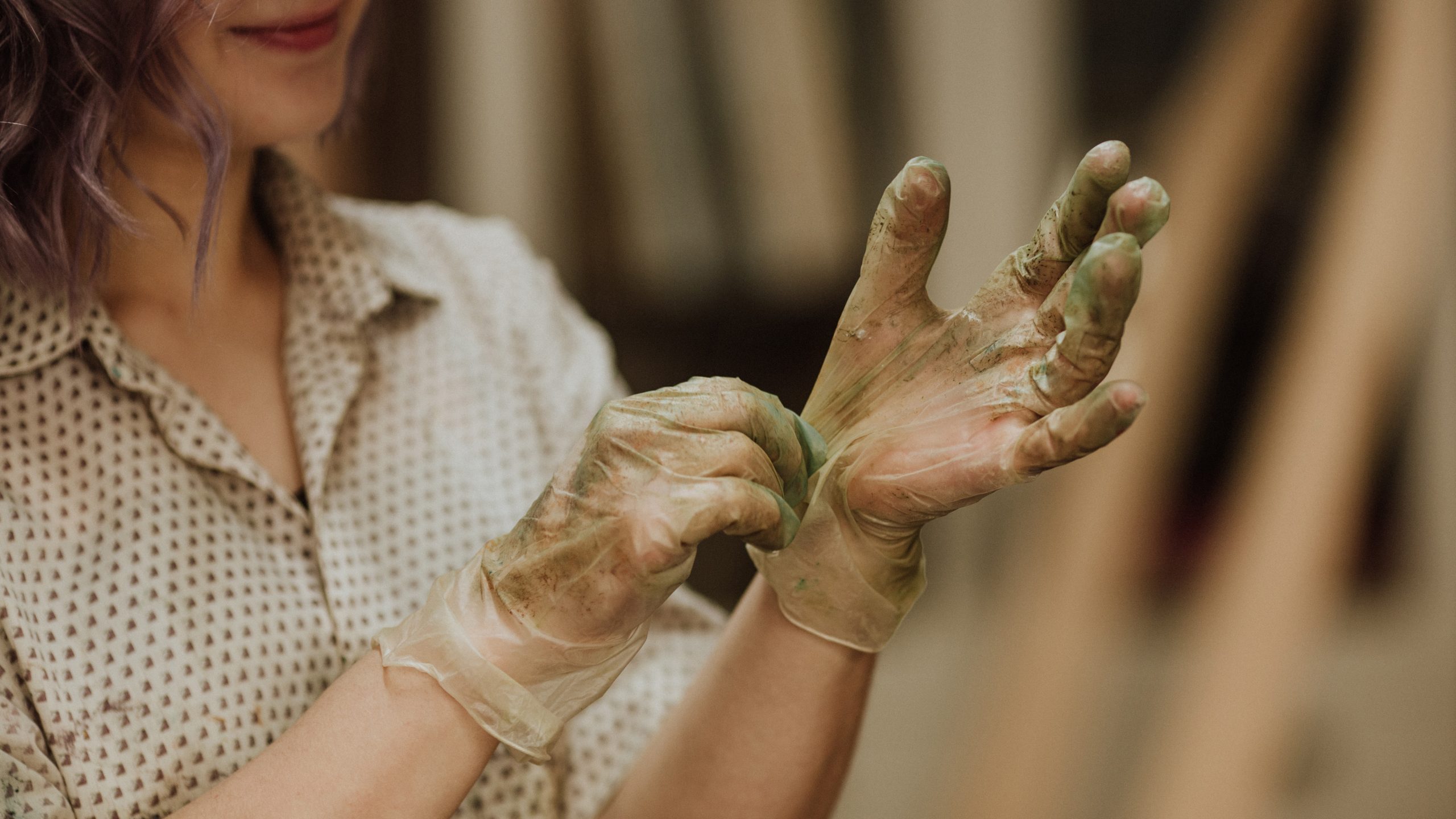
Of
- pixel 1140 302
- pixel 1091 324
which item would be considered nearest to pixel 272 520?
pixel 1091 324

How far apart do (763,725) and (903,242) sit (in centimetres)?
42

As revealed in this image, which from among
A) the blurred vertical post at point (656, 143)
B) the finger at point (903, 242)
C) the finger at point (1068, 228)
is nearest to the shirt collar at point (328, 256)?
the finger at point (903, 242)

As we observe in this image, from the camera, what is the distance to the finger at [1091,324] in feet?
2.06

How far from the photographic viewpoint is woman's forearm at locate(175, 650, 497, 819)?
0.71m

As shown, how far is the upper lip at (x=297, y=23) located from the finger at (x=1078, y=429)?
65 centimetres

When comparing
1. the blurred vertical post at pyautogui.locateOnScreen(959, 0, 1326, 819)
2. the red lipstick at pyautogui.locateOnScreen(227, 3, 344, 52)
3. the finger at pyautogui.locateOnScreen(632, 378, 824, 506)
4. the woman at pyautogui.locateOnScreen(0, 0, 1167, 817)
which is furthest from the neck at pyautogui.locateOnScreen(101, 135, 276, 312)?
the blurred vertical post at pyautogui.locateOnScreen(959, 0, 1326, 819)

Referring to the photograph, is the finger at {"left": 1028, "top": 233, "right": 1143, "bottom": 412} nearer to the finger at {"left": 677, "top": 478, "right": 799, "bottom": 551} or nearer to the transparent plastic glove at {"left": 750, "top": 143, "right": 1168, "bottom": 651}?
the transparent plastic glove at {"left": 750, "top": 143, "right": 1168, "bottom": 651}

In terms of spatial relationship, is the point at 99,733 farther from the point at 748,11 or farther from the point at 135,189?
the point at 748,11

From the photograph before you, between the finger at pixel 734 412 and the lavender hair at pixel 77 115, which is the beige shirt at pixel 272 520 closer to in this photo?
the lavender hair at pixel 77 115

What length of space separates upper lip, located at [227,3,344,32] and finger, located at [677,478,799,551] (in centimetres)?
51

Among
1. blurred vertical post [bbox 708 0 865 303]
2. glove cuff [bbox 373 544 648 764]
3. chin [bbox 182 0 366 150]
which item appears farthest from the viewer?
blurred vertical post [bbox 708 0 865 303]

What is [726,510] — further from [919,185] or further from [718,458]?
[919,185]

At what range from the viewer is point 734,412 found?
0.71 meters

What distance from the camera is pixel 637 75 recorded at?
5.84ft
